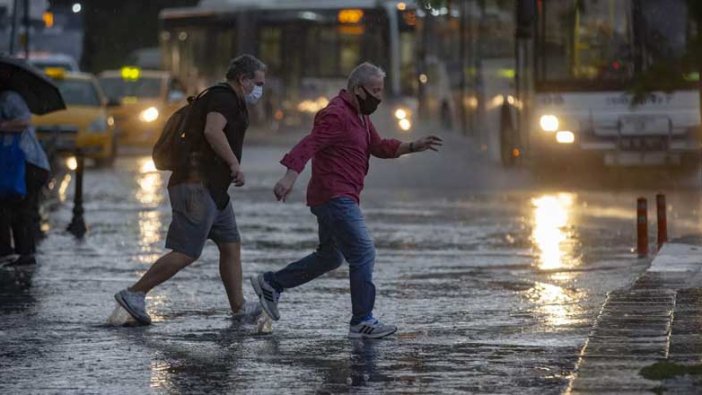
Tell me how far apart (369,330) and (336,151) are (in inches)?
40.5

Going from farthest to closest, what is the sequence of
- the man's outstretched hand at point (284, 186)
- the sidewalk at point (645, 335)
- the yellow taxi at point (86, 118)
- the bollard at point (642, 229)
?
the yellow taxi at point (86, 118)
the bollard at point (642, 229)
the man's outstretched hand at point (284, 186)
the sidewalk at point (645, 335)

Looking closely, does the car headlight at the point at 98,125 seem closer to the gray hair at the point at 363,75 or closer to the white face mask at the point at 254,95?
the white face mask at the point at 254,95

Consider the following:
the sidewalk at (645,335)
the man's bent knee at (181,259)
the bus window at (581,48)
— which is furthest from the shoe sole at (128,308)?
the bus window at (581,48)

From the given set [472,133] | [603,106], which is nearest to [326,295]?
[603,106]

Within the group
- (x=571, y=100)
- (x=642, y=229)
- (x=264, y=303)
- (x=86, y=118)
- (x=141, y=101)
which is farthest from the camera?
(x=141, y=101)

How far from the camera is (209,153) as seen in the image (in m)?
11.7

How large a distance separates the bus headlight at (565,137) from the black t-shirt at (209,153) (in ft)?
49.6

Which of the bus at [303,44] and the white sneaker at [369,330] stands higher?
the bus at [303,44]

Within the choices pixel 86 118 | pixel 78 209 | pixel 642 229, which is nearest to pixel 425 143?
pixel 642 229

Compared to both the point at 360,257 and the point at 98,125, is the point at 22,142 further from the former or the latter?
the point at 98,125

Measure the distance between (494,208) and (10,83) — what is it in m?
8.22

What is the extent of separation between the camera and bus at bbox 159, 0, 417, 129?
4659cm

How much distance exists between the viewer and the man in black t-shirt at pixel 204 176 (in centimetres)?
1166

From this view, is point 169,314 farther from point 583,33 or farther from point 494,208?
point 583,33
